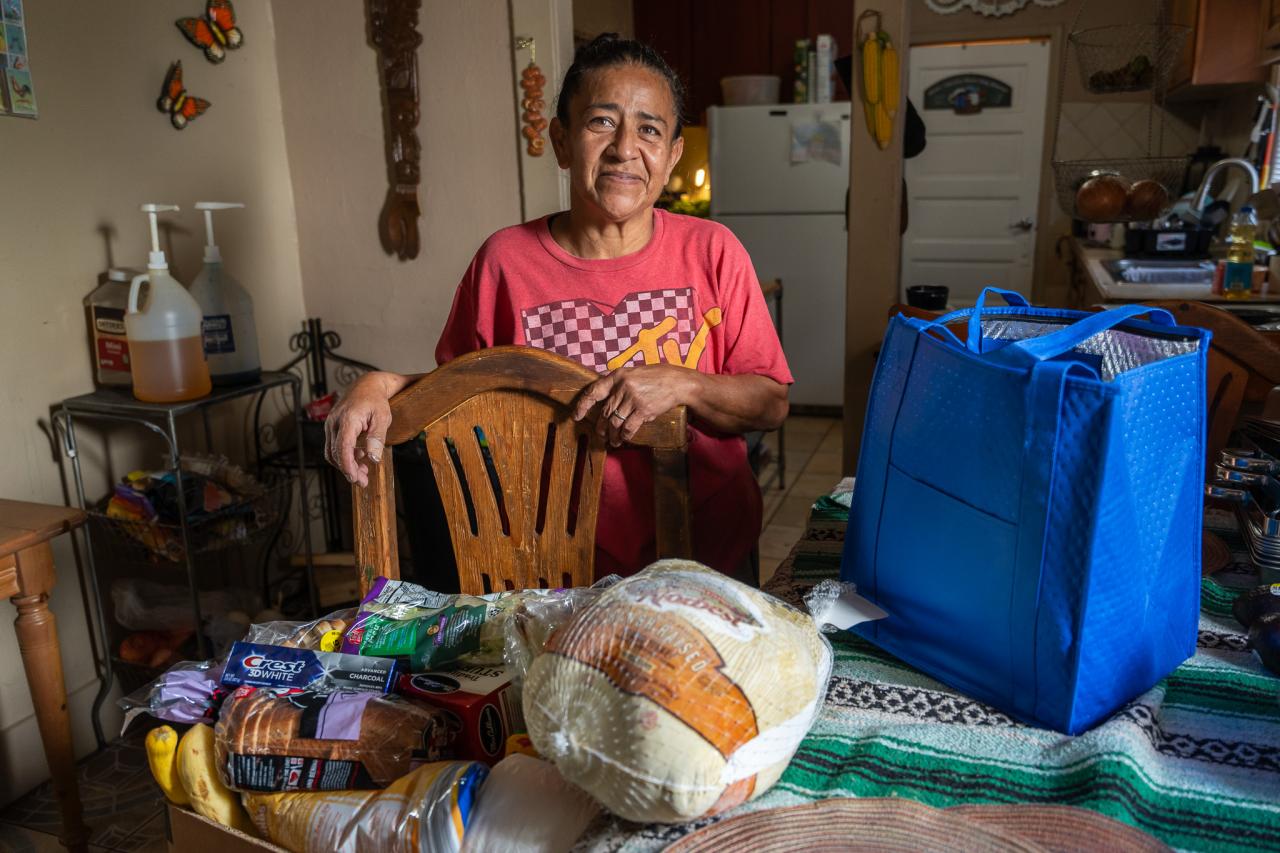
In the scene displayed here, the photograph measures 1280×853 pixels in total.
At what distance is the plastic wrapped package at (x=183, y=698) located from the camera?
2.39ft

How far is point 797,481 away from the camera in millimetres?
4004

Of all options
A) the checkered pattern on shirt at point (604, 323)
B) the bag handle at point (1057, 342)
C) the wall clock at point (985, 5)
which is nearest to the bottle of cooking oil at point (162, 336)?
the checkered pattern on shirt at point (604, 323)

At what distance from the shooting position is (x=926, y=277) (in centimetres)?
558

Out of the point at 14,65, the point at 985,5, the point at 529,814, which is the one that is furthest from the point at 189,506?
the point at 985,5

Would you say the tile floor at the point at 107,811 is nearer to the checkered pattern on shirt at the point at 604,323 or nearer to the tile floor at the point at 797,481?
the checkered pattern on shirt at the point at 604,323

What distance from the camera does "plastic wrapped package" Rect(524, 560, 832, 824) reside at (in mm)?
543

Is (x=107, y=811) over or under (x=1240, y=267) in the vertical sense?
under

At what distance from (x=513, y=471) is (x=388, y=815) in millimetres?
536

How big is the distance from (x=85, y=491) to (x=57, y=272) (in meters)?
0.51

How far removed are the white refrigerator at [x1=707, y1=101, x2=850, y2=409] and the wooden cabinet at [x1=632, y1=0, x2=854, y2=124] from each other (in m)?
0.48

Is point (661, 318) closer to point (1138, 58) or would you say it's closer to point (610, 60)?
point (610, 60)

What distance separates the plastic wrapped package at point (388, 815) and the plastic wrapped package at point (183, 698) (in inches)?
3.7

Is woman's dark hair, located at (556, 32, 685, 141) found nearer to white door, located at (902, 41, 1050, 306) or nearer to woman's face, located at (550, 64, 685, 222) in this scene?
woman's face, located at (550, 64, 685, 222)

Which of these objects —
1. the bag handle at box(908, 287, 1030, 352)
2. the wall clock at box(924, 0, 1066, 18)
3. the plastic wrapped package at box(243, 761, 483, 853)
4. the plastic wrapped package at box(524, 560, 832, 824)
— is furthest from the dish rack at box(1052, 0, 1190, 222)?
the plastic wrapped package at box(243, 761, 483, 853)
